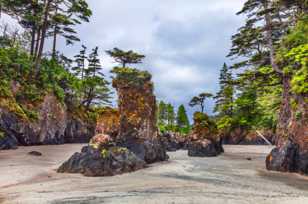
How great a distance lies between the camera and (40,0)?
112ft

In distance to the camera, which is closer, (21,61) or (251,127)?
(21,61)

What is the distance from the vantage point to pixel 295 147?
55.8ft

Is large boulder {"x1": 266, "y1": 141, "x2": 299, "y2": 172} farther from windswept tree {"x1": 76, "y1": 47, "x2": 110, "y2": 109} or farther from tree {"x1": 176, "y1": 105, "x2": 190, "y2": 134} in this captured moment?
tree {"x1": 176, "y1": 105, "x2": 190, "y2": 134}

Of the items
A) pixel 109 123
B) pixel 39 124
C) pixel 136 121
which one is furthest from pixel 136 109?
pixel 39 124

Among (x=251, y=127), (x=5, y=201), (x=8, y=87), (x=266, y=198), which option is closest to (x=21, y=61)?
(x=8, y=87)

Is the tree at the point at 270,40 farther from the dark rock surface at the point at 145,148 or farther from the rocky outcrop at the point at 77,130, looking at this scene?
the rocky outcrop at the point at 77,130

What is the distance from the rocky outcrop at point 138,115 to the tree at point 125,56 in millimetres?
18092

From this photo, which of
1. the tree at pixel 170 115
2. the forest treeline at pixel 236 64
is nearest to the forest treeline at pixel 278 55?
Result: the forest treeline at pixel 236 64

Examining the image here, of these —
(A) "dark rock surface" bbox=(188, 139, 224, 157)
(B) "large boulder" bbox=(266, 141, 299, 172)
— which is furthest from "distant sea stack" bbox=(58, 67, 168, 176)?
(A) "dark rock surface" bbox=(188, 139, 224, 157)

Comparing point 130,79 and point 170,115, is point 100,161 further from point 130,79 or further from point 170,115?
point 170,115

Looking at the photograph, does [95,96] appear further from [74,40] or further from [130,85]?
[130,85]

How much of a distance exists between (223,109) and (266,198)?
48.2 metres

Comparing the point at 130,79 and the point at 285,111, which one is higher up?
the point at 130,79

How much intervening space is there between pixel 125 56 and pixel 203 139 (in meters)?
17.6
